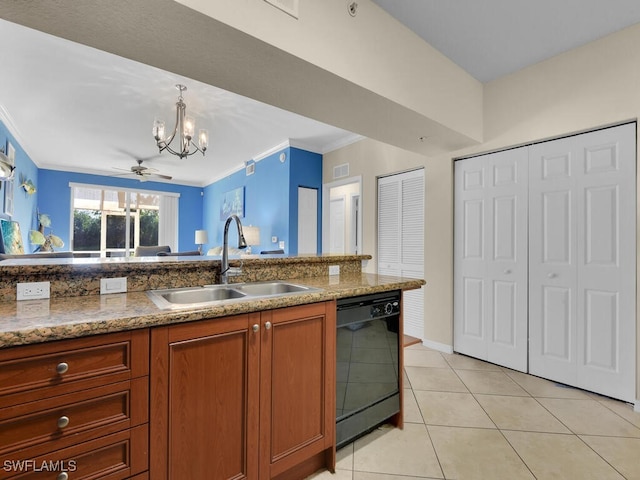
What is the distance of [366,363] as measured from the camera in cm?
173

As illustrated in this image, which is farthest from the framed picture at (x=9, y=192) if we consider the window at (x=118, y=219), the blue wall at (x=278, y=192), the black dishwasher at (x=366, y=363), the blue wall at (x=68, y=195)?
the black dishwasher at (x=366, y=363)

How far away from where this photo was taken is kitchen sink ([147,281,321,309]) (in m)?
1.46

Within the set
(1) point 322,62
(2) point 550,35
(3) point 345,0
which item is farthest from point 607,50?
(1) point 322,62

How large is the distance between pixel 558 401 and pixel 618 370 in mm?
476

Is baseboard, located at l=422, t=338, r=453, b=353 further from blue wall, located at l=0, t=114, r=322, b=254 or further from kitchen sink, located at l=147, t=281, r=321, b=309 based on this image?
blue wall, located at l=0, t=114, r=322, b=254

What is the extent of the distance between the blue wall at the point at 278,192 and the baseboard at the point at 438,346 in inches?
91.0

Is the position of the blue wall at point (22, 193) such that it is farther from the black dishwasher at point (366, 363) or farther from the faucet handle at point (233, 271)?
the black dishwasher at point (366, 363)

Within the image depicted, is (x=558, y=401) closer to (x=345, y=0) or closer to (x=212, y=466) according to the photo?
(x=212, y=466)

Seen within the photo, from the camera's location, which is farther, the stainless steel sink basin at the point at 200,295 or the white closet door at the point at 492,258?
the white closet door at the point at 492,258

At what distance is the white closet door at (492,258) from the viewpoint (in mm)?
2746

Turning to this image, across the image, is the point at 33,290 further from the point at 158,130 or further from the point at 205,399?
the point at 158,130

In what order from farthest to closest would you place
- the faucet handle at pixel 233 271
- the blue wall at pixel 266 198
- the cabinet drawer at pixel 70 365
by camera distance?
the blue wall at pixel 266 198 → the faucet handle at pixel 233 271 → the cabinet drawer at pixel 70 365

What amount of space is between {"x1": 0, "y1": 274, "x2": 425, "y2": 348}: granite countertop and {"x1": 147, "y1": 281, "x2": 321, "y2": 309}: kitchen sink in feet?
0.26

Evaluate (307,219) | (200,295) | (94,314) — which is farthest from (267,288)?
(307,219)
